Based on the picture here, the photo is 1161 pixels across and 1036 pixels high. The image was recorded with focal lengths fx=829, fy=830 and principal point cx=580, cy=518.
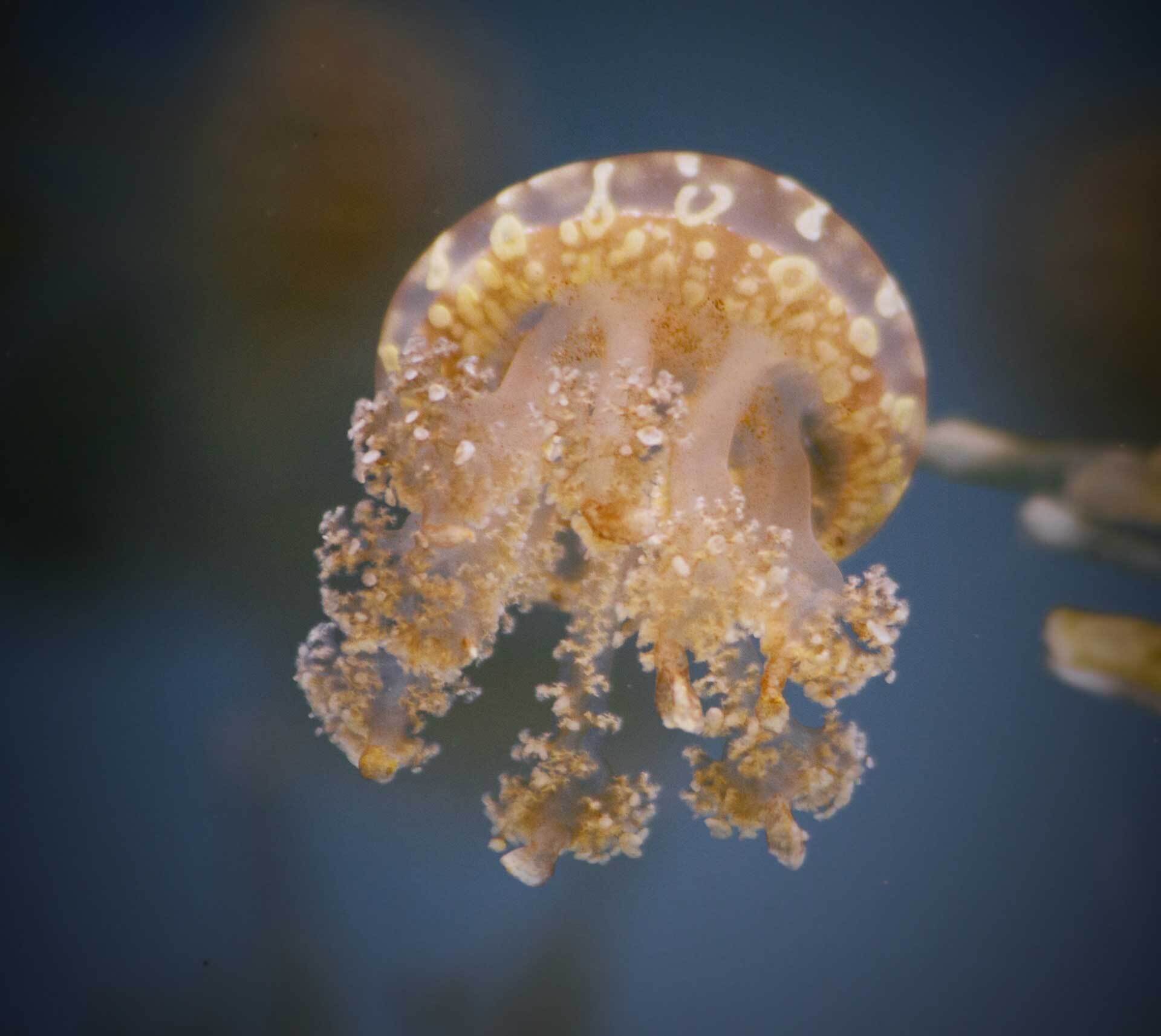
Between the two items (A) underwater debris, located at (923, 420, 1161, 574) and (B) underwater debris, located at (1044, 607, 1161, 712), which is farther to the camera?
(A) underwater debris, located at (923, 420, 1161, 574)

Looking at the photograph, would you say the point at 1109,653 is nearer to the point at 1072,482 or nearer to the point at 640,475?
the point at 1072,482

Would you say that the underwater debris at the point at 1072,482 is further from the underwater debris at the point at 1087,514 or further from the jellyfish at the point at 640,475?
the jellyfish at the point at 640,475

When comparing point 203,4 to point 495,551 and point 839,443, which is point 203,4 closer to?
point 495,551

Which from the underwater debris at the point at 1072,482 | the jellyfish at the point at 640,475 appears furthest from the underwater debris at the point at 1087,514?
the jellyfish at the point at 640,475

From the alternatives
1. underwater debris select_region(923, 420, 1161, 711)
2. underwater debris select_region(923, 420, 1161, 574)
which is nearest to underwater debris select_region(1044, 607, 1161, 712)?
underwater debris select_region(923, 420, 1161, 711)

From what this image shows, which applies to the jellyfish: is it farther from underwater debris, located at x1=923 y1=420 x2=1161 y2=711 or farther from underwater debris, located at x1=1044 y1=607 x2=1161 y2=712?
underwater debris, located at x1=1044 y1=607 x2=1161 y2=712

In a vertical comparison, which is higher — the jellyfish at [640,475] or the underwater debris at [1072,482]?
the underwater debris at [1072,482]

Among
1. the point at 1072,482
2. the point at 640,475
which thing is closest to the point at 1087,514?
the point at 1072,482

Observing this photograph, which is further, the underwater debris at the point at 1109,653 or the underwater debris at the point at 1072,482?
the underwater debris at the point at 1072,482
